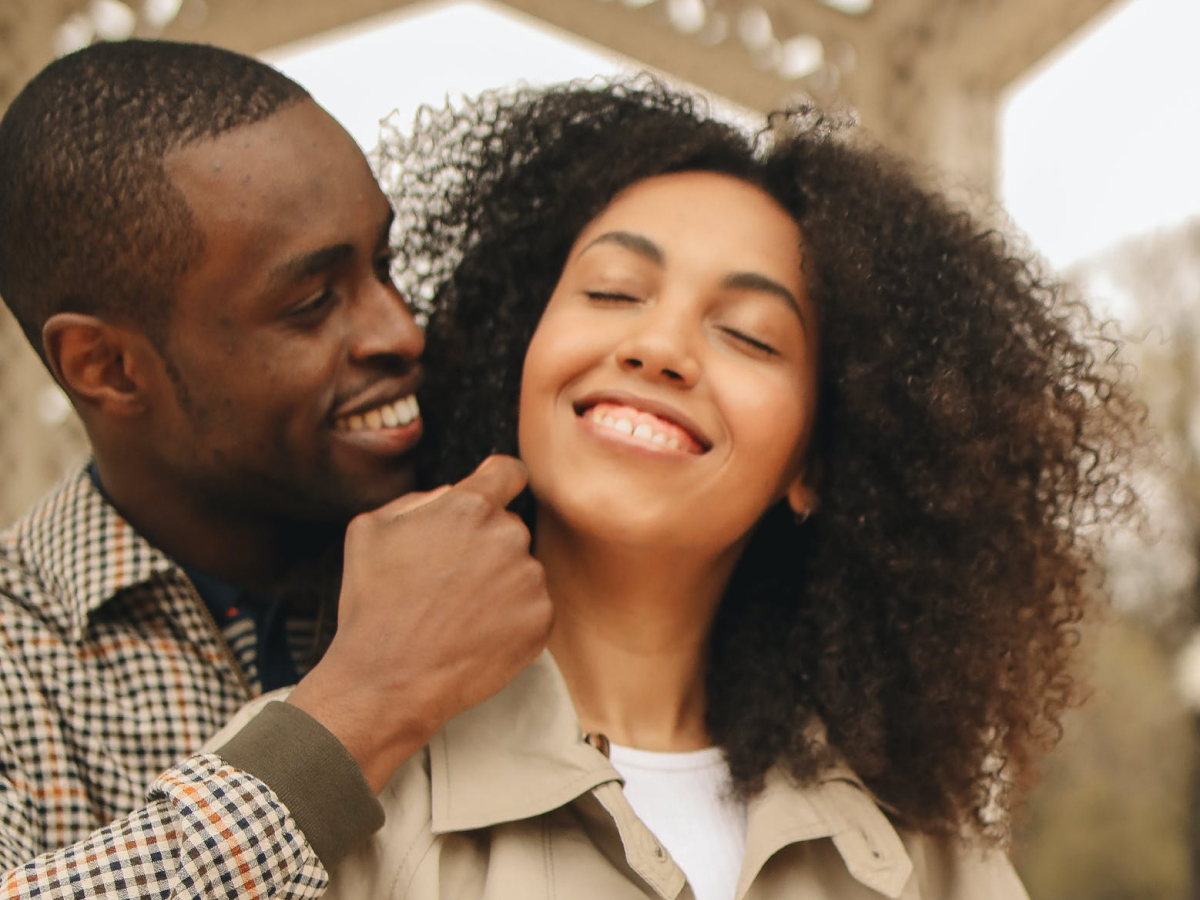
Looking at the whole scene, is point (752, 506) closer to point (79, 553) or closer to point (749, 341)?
point (749, 341)

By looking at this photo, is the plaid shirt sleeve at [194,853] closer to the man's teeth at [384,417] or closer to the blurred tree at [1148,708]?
the man's teeth at [384,417]

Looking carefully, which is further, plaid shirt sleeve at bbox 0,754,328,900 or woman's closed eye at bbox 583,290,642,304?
woman's closed eye at bbox 583,290,642,304

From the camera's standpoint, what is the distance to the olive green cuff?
1.55 metres

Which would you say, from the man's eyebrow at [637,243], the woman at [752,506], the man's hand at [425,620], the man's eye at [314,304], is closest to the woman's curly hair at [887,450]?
the woman at [752,506]

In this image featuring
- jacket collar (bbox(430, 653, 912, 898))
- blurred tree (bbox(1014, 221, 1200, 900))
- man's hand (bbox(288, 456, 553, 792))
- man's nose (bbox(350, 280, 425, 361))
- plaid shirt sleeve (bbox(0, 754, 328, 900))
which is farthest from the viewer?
blurred tree (bbox(1014, 221, 1200, 900))

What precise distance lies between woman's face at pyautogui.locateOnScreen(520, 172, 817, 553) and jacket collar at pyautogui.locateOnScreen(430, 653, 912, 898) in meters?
0.27

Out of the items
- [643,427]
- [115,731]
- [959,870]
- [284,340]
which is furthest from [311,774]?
[959,870]

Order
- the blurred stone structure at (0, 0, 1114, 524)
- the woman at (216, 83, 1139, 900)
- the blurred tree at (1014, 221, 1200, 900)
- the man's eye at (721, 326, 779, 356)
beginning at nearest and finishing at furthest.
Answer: the woman at (216, 83, 1139, 900), the man's eye at (721, 326, 779, 356), the blurred stone structure at (0, 0, 1114, 524), the blurred tree at (1014, 221, 1200, 900)

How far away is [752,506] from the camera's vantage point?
6.68 feet

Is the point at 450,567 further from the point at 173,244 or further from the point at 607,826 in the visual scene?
the point at 173,244

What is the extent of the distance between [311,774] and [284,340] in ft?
2.54

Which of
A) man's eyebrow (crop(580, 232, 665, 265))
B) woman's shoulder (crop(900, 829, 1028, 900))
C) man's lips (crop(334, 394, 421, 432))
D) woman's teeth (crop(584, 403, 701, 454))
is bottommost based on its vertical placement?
woman's shoulder (crop(900, 829, 1028, 900))

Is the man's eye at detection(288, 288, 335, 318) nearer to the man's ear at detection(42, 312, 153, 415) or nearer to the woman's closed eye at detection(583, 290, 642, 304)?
the man's ear at detection(42, 312, 153, 415)

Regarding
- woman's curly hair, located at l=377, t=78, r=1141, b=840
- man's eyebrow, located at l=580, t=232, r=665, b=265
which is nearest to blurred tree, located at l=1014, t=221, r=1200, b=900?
woman's curly hair, located at l=377, t=78, r=1141, b=840
